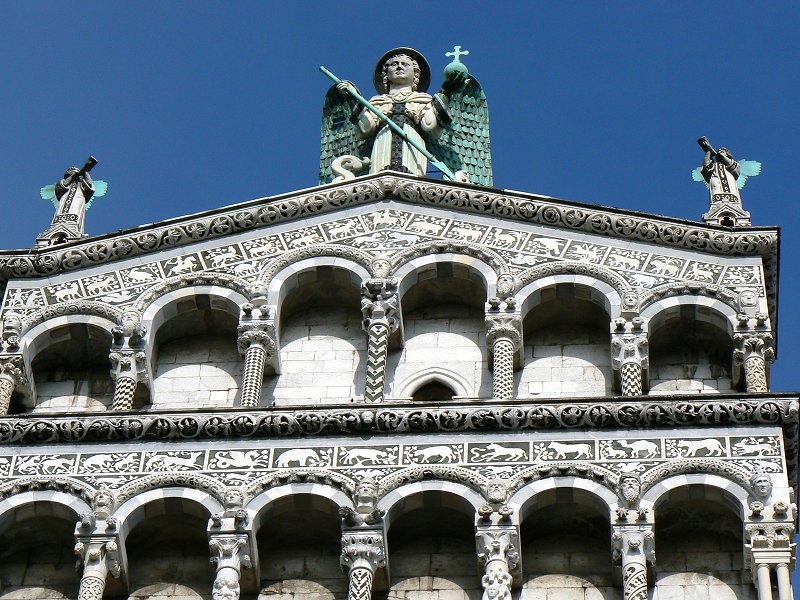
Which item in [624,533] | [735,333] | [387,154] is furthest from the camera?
[387,154]

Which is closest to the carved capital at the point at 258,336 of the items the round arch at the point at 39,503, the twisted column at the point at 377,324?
the twisted column at the point at 377,324

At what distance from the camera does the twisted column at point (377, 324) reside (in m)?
21.3

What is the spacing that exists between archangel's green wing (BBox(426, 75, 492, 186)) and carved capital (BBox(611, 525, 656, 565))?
693cm

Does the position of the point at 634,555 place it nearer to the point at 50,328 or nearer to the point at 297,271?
the point at 297,271

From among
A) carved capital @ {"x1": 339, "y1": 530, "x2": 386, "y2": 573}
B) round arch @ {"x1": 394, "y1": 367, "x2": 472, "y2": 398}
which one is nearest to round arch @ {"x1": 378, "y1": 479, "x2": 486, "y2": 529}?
carved capital @ {"x1": 339, "y1": 530, "x2": 386, "y2": 573}

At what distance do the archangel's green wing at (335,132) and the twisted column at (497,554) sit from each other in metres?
6.90

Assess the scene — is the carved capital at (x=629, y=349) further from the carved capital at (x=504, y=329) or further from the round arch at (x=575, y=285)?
the carved capital at (x=504, y=329)

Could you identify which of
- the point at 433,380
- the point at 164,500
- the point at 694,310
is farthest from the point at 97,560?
the point at 694,310

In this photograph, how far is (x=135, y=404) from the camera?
850 inches

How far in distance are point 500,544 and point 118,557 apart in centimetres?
Answer: 303

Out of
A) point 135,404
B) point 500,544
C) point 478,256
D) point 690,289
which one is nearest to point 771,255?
point 690,289

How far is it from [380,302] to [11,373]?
327cm

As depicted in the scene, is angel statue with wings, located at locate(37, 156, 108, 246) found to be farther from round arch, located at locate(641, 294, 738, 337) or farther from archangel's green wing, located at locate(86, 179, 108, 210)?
round arch, located at locate(641, 294, 738, 337)

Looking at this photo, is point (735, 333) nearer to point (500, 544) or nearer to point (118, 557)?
point (500, 544)
